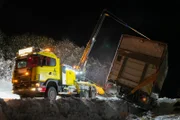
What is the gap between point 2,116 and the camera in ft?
23.2

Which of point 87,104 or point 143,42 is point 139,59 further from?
point 87,104

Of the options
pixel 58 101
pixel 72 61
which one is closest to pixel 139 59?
pixel 58 101

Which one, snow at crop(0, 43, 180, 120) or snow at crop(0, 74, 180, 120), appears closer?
snow at crop(0, 43, 180, 120)

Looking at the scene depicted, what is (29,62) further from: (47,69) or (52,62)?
(52,62)

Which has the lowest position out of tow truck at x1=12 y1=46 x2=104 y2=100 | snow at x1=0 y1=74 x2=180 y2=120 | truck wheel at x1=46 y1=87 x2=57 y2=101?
snow at x1=0 y1=74 x2=180 y2=120

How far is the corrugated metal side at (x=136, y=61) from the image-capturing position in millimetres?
10648

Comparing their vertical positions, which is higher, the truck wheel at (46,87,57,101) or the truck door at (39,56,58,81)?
the truck door at (39,56,58,81)

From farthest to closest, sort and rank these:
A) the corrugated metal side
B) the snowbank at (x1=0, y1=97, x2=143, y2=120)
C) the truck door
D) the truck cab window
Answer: the truck cab window, the truck door, the corrugated metal side, the snowbank at (x1=0, y1=97, x2=143, y2=120)

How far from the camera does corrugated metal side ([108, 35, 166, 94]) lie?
1065cm

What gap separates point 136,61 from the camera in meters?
11.0

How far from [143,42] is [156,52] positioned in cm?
77

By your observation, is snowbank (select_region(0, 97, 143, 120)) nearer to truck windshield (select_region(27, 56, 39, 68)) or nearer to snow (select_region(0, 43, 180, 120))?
snow (select_region(0, 43, 180, 120))

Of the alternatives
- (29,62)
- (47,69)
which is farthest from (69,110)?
(29,62)

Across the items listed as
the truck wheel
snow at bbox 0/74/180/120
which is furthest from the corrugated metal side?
the truck wheel
